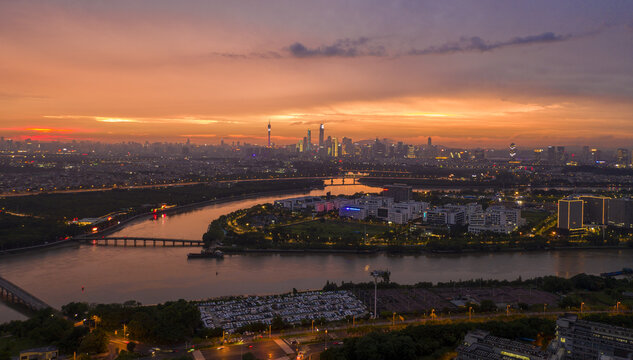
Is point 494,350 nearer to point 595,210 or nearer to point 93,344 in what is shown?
point 93,344

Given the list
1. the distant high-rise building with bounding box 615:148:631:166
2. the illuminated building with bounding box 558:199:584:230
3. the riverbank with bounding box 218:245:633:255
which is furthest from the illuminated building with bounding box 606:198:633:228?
the distant high-rise building with bounding box 615:148:631:166

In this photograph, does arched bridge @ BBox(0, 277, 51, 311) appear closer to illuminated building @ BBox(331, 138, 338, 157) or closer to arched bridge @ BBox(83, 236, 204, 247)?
arched bridge @ BBox(83, 236, 204, 247)

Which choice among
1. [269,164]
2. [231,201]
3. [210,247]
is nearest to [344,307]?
[210,247]

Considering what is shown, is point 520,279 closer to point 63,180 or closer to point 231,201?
point 231,201

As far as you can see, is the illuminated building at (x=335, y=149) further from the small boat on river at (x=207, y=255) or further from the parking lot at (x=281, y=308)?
the parking lot at (x=281, y=308)

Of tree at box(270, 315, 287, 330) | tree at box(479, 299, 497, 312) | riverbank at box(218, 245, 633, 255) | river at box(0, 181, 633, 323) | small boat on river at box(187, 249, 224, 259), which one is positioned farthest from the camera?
riverbank at box(218, 245, 633, 255)

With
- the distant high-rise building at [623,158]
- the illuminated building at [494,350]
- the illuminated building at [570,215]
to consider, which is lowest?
the illuminated building at [494,350]

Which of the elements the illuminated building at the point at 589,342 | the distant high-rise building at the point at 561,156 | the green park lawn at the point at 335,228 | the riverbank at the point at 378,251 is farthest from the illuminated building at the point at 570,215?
the distant high-rise building at the point at 561,156

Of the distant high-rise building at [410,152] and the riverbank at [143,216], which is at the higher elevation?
the distant high-rise building at [410,152]
